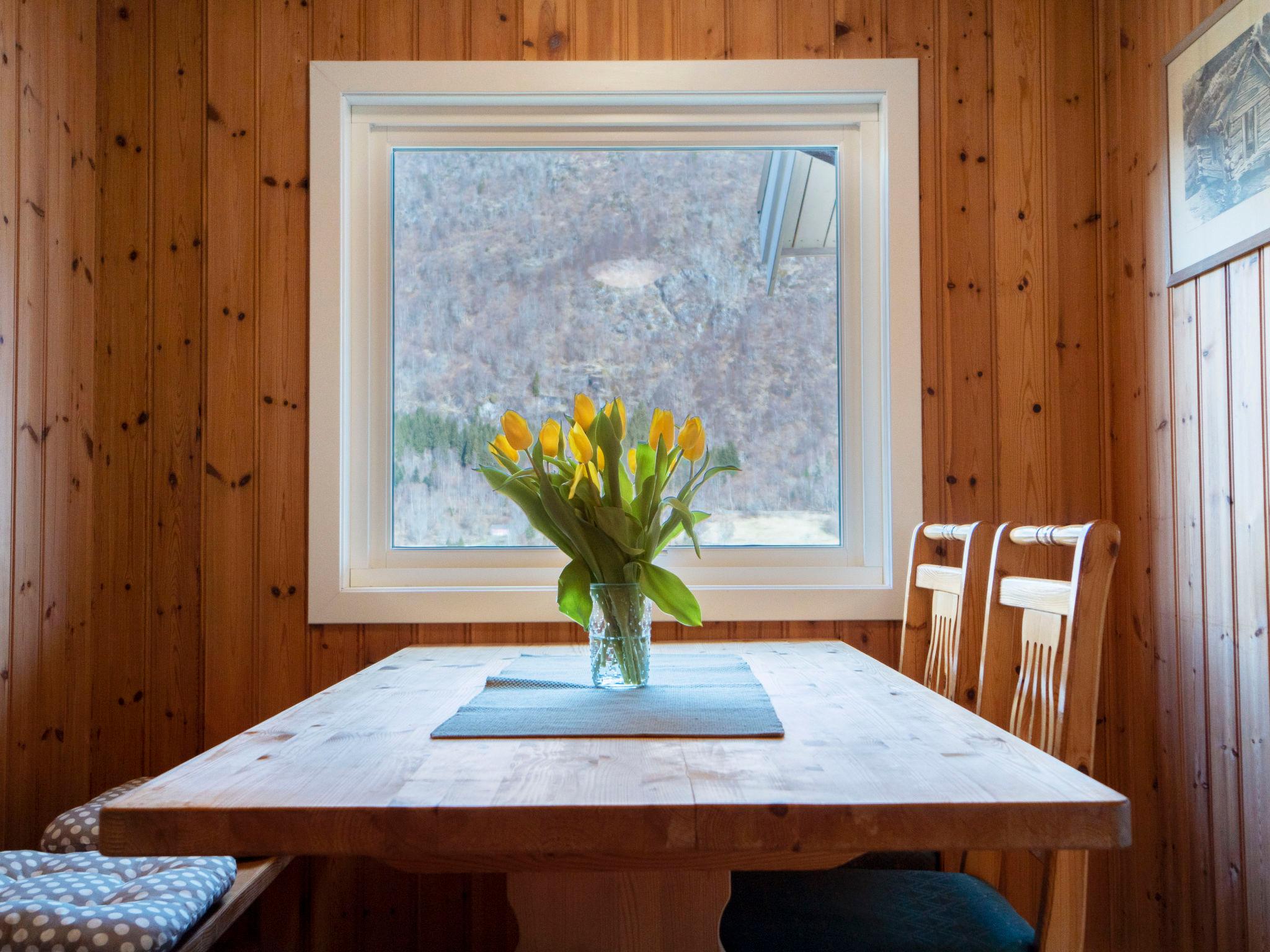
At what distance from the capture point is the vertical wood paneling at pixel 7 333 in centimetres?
188

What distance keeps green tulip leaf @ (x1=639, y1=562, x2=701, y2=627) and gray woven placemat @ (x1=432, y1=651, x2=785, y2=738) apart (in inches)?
4.1

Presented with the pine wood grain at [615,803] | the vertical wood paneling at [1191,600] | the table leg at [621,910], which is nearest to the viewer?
the pine wood grain at [615,803]

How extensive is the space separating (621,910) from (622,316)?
1569 millimetres

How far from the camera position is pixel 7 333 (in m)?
1.90

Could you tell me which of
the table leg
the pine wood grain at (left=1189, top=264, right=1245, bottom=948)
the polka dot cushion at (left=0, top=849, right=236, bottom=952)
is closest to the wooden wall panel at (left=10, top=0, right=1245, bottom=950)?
the pine wood grain at (left=1189, top=264, right=1245, bottom=948)

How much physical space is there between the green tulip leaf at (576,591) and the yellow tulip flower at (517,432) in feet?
0.60

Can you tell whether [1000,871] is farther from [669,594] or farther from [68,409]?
[68,409]

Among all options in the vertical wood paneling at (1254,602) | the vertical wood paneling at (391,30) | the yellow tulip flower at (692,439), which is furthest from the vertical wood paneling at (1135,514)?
the vertical wood paneling at (391,30)

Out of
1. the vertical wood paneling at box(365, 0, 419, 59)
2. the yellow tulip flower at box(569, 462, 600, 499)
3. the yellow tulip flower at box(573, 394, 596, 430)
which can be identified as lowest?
the yellow tulip flower at box(569, 462, 600, 499)

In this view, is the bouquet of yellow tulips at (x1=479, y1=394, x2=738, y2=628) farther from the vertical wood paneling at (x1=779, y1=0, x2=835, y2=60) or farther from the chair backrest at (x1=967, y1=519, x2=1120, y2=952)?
the vertical wood paneling at (x1=779, y1=0, x2=835, y2=60)

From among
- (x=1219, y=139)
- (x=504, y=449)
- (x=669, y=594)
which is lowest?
(x=669, y=594)

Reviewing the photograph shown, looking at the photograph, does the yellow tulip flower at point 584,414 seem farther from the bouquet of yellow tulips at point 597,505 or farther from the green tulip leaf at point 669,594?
the green tulip leaf at point 669,594

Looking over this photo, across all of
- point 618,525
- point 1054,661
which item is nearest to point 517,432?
point 618,525

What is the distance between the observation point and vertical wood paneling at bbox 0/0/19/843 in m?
1.88
